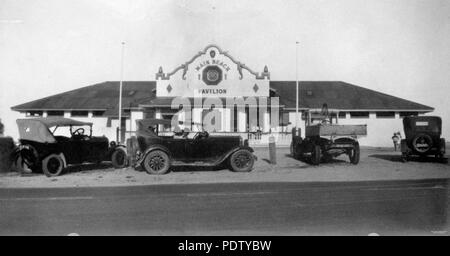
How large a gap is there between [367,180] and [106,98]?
27.9 meters

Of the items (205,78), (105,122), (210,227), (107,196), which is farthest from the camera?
(105,122)

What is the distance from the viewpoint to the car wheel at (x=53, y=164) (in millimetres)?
12068

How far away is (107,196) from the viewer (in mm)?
8148

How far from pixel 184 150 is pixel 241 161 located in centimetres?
201

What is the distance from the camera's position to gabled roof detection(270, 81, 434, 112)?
30.7 m

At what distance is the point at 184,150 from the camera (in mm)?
12484

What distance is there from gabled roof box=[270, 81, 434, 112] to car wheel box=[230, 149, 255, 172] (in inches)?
604

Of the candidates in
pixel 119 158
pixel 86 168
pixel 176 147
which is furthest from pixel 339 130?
pixel 86 168

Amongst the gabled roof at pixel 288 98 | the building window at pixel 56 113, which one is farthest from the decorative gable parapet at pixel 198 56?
the building window at pixel 56 113

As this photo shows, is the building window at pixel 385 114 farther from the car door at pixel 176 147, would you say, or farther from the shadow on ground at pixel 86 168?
the shadow on ground at pixel 86 168

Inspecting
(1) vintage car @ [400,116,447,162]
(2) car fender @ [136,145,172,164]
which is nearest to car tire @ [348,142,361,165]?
(1) vintage car @ [400,116,447,162]

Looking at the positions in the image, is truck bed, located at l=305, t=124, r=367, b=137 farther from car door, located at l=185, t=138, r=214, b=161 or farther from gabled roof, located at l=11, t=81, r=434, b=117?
gabled roof, located at l=11, t=81, r=434, b=117
